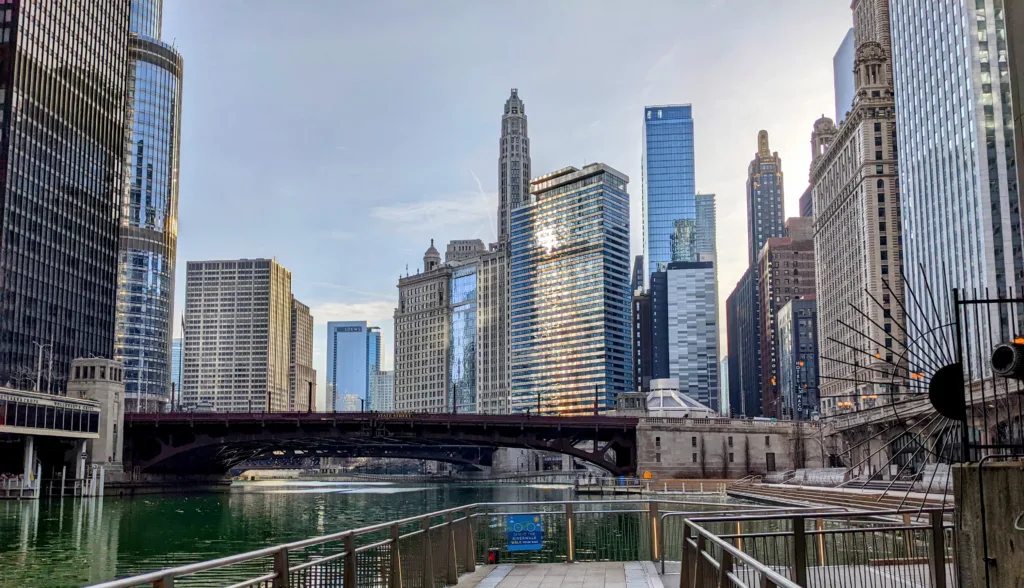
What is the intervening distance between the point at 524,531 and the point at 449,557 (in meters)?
3.68

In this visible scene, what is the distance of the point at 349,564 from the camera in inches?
566

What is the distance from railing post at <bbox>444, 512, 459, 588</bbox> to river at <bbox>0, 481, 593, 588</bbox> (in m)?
21.1

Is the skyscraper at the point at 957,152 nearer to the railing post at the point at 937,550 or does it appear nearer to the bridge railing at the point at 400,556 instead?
the bridge railing at the point at 400,556

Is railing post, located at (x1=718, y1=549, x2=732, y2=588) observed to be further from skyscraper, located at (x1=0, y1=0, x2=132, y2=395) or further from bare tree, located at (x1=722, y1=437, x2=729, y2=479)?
skyscraper, located at (x1=0, y1=0, x2=132, y2=395)

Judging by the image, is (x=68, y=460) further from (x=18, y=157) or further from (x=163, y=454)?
(x=18, y=157)

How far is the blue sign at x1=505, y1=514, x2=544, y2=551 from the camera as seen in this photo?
2238 centimetres

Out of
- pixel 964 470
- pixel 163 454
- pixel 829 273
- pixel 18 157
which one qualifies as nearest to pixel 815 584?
pixel 964 470

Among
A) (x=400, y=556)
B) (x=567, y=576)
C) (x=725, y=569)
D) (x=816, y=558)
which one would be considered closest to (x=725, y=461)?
(x=567, y=576)

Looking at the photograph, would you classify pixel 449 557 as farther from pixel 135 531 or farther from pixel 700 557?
pixel 135 531

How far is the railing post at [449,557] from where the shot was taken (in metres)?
19.1

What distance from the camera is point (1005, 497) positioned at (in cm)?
1122

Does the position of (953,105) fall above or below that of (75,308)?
above

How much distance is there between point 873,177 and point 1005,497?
494 ft

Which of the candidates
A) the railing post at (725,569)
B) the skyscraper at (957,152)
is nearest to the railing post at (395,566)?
the railing post at (725,569)
